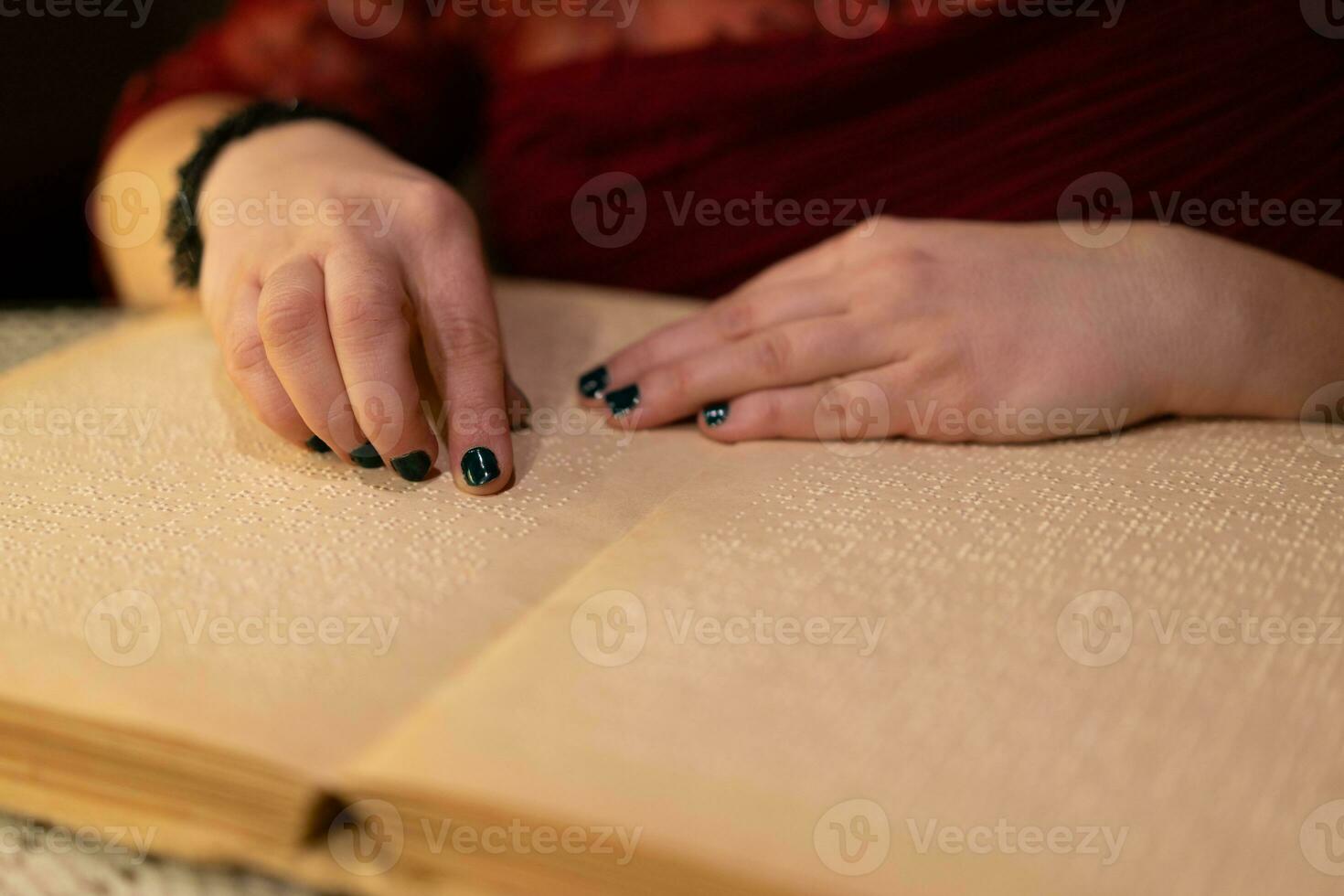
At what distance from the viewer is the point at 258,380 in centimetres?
45

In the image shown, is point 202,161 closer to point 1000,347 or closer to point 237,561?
point 237,561

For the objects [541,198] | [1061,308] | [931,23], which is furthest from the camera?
[541,198]

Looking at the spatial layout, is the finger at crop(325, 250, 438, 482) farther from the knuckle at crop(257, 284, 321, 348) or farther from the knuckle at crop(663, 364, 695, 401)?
the knuckle at crop(663, 364, 695, 401)

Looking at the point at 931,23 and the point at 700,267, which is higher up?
the point at 931,23

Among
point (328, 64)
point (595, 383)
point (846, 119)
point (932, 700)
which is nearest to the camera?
point (932, 700)

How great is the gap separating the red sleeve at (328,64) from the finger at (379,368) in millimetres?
396

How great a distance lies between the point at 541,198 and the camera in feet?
2.48

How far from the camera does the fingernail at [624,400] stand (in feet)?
1.69

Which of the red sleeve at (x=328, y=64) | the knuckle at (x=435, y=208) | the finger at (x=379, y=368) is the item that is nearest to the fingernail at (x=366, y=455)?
the finger at (x=379, y=368)

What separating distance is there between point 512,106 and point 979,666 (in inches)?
23.0

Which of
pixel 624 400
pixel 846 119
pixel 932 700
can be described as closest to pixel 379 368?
pixel 624 400

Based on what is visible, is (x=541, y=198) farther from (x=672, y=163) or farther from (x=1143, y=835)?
(x=1143, y=835)

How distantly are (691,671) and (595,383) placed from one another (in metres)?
0.25

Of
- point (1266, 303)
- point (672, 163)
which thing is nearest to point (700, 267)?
point (672, 163)
